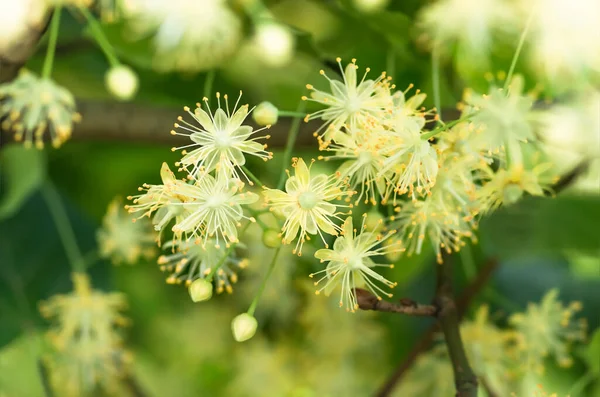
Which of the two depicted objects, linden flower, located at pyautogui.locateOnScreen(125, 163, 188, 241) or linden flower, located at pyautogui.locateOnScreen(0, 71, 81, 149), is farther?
linden flower, located at pyautogui.locateOnScreen(0, 71, 81, 149)

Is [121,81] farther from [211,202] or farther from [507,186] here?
[507,186]

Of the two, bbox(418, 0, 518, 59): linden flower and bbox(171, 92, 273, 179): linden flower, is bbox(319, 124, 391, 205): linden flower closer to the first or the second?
bbox(171, 92, 273, 179): linden flower

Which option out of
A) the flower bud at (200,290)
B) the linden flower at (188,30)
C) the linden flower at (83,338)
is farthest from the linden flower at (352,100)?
the linden flower at (83,338)

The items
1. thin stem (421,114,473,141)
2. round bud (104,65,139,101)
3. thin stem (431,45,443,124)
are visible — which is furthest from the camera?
round bud (104,65,139,101)

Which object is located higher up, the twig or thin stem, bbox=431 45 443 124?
thin stem, bbox=431 45 443 124

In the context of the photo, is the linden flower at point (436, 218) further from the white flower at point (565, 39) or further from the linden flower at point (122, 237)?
the linden flower at point (122, 237)

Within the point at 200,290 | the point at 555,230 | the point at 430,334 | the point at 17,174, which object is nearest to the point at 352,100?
the point at 200,290

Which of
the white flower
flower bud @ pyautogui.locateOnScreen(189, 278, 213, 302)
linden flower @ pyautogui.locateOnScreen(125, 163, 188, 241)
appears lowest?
flower bud @ pyautogui.locateOnScreen(189, 278, 213, 302)

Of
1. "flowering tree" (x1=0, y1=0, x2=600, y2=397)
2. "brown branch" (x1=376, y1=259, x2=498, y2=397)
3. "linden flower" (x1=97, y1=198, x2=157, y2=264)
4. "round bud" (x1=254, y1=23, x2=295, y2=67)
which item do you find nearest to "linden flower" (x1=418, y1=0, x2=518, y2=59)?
"flowering tree" (x1=0, y1=0, x2=600, y2=397)
